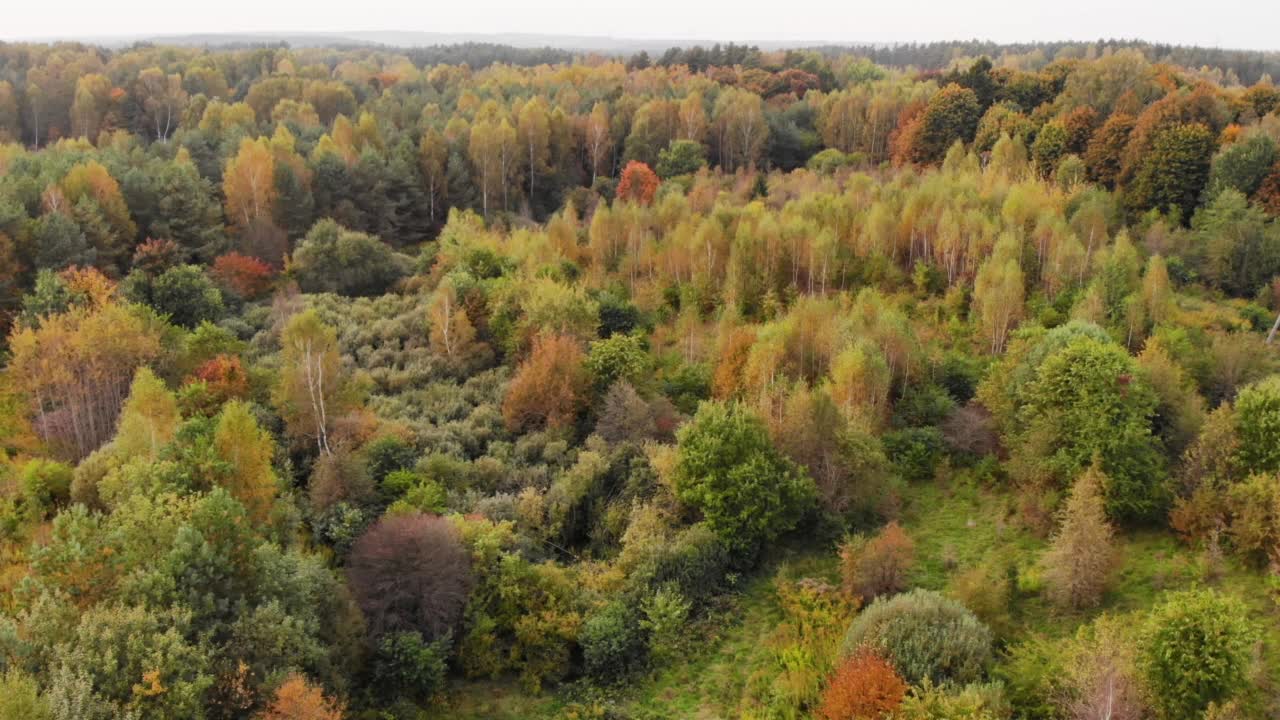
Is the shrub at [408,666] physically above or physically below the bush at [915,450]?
below

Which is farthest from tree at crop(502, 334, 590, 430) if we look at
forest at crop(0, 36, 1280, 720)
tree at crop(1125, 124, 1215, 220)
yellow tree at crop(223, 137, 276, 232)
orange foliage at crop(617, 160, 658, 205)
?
tree at crop(1125, 124, 1215, 220)

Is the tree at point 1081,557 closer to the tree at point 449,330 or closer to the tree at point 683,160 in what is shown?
the tree at point 449,330

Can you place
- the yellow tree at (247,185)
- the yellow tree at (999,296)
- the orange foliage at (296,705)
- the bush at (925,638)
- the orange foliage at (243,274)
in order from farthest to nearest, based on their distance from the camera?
the yellow tree at (247,185) < the orange foliage at (243,274) < the yellow tree at (999,296) < the bush at (925,638) < the orange foliage at (296,705)

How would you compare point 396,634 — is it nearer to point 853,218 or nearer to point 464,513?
point 464,513

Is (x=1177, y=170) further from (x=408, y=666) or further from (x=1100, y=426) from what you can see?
(x=408, y=666)

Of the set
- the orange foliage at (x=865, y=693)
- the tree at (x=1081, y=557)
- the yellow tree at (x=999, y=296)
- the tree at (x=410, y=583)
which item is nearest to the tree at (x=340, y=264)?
the tree at (x=410, y=583)
